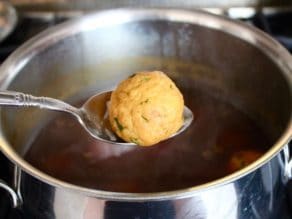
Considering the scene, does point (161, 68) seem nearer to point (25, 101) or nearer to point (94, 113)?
point (94, 113)

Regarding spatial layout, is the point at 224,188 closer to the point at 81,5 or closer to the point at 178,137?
the point at 178,137

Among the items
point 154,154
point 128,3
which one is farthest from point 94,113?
point 128,3

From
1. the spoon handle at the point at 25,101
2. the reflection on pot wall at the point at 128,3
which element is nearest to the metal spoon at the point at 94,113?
the spoon handle at the point at 25,101

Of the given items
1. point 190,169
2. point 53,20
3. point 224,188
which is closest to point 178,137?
point 190,169

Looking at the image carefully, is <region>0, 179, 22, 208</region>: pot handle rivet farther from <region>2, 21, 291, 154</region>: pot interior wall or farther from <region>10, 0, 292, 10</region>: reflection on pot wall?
<region>10, 0, 292, 10</region>: reflection on pot wall

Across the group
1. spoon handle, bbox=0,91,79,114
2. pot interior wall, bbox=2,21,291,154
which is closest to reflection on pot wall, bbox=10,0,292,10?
pot interior wall, bbox=2,21,291,154

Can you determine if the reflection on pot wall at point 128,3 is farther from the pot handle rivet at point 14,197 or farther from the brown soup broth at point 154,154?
the pot handle rivet at point 14,197
